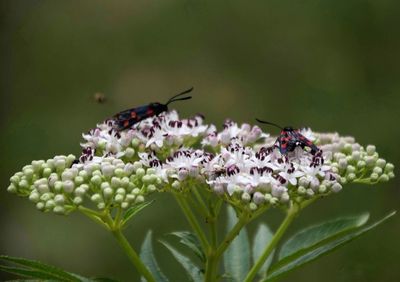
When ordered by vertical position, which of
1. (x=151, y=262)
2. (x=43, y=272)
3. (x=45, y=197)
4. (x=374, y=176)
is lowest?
(x=151, y=262)

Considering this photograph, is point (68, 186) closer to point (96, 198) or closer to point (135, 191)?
point (96, 198)

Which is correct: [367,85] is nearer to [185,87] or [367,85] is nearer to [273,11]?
[273,11]

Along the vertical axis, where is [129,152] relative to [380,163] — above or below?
above

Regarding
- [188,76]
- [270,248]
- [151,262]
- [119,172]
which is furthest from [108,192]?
[188,76]

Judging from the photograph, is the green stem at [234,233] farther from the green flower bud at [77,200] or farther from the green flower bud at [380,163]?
the green flower bud at [380,163]

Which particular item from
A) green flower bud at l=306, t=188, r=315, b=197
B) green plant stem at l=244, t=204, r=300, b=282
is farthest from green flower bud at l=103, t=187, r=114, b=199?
green flower bud at l=306, t=188, r=315, b=197
